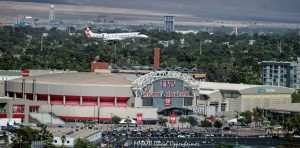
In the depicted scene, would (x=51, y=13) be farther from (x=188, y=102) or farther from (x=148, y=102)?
(x=148, y=102)

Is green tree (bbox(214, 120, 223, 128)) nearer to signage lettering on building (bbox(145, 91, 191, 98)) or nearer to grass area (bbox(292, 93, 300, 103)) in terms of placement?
signage lettering on building (bbox(145, 91, 191, 98))

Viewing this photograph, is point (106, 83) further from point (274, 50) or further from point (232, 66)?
point (274, 50)

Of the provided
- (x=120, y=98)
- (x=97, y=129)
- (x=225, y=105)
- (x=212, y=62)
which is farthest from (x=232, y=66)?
(x=97, y=129)

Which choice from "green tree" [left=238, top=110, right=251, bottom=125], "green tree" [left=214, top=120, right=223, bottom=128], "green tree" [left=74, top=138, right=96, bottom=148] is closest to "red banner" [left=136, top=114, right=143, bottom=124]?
"green tree" [left=214, top=120, right=223, bottom=128]

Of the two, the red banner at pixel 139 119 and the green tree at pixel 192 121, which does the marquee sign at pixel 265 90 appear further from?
the red banner at pixel 139 119

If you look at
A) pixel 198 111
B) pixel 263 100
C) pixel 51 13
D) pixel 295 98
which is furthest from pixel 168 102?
pixel 51 13

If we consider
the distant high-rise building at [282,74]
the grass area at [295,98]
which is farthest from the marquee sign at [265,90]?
the distant high-rise building at [282,74]
